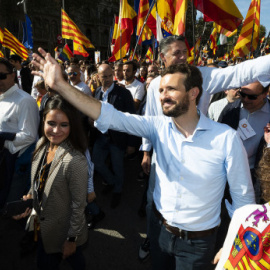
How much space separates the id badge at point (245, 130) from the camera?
225 cm

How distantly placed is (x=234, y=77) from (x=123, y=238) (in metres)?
2.28

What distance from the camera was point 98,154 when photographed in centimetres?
377

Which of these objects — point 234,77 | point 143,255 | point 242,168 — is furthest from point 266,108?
point 143,255

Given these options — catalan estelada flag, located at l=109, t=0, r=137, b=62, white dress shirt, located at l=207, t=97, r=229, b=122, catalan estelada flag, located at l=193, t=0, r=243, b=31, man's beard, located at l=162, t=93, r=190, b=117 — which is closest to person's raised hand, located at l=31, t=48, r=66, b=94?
man's beard, located at l=162, t=93, r=190, b=117

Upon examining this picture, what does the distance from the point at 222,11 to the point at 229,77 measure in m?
1.57

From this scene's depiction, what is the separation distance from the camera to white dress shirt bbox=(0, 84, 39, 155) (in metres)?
2.63

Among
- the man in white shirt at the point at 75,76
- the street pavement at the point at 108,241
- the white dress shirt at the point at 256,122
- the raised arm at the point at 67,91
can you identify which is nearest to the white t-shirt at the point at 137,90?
the man in white shirt at the point at 75,76

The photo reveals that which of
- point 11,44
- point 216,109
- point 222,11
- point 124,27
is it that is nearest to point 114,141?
point 216,109

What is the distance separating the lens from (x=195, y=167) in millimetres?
1465

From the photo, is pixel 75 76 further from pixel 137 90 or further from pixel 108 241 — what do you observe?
pixel 108 241

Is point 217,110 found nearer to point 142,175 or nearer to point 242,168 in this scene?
point 242,168

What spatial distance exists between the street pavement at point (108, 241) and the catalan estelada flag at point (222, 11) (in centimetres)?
293

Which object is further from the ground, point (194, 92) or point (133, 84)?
point (133, 84)

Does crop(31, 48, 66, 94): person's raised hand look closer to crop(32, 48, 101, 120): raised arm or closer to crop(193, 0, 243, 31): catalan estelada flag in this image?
crop(32, 48, 101, 120): raised arm
